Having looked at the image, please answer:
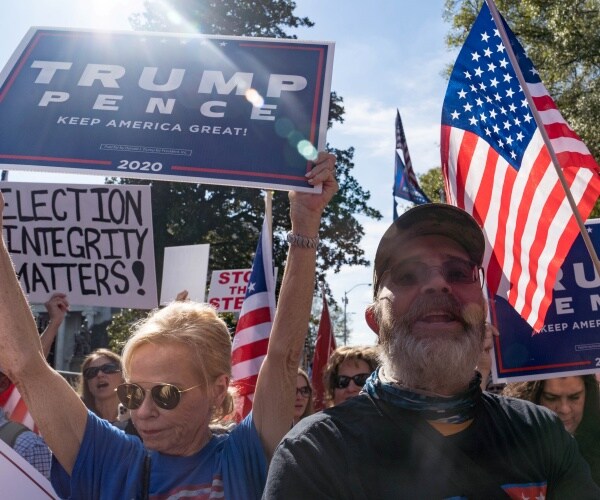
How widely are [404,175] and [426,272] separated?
6.34 metres

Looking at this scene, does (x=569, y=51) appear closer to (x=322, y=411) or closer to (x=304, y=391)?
(x=304, y=391)

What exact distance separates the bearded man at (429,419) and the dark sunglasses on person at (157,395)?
64 cm

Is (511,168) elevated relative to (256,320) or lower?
elevated

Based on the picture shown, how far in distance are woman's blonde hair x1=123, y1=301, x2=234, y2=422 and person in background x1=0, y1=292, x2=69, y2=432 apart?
67.8 inches

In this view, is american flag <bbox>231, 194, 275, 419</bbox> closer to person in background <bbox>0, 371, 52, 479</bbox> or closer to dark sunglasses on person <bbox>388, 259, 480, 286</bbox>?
person in background <bbox>0, 371, 52, 479</bbox>

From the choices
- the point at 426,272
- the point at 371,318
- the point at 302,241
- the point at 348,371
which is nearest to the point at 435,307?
the point at 426,272

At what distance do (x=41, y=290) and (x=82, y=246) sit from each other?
0.39 metres

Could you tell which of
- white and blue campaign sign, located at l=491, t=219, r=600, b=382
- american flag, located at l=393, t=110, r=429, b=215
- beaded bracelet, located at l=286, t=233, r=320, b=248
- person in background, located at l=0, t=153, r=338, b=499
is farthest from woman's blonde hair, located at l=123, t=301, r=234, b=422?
american flag, located at l=393, t=110, r=429, b=215

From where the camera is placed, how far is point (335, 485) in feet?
5.47

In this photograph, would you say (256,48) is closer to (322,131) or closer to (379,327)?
(322,131)

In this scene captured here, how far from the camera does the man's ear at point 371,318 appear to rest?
2.21 m

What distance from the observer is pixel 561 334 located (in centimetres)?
444

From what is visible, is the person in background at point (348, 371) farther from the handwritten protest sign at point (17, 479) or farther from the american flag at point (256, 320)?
the handwritten protest sign at point (17, 479)

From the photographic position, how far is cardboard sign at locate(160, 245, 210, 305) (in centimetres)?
580
